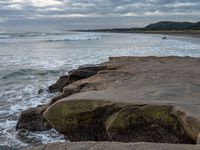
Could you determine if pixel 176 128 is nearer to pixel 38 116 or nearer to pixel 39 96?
pixel 38 116

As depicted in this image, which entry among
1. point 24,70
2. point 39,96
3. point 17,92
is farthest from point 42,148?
point 24,70

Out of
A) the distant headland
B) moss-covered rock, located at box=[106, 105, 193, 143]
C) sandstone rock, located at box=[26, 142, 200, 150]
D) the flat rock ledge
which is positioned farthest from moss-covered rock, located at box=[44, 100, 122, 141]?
the distant headland

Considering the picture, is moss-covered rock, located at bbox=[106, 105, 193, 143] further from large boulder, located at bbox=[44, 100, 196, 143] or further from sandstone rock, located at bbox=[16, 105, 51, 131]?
sandstone rock, located at bbox=[16, 105, 51, 131]

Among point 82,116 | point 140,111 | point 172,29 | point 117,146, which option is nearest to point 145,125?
point 140,111

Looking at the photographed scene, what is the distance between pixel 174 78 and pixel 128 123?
3.56 m

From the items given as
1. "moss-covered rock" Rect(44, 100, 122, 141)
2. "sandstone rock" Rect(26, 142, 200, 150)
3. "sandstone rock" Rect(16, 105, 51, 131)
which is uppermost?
"sandstone rock" Rect(26, 142, 200, 150)

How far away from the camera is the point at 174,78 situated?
968 centimetres

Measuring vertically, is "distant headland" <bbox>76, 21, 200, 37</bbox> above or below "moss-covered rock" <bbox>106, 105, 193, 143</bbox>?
below

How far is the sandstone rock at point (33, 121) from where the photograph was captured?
368 inches

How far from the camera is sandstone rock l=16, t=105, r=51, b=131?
934 centimetres

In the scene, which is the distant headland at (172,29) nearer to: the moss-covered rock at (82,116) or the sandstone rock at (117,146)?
the moss-covered rock at (82,116)

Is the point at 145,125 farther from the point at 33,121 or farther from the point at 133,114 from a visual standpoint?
the point at 33,121

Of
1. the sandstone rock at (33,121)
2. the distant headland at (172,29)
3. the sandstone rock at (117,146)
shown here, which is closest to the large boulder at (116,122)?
the sandstone rock at (117,146)

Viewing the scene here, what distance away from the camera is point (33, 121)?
9398 mm
